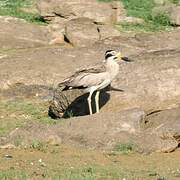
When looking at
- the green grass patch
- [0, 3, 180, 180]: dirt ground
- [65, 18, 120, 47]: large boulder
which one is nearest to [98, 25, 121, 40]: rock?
[65, 18, 120, 47]: large boulder

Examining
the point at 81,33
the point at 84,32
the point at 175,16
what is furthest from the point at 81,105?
the point at 175,16

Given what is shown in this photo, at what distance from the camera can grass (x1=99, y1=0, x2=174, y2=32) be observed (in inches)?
942

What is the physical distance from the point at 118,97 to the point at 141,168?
3.19 metres

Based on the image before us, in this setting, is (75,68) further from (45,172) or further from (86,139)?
(45,172)

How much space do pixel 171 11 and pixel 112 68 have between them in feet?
40.7

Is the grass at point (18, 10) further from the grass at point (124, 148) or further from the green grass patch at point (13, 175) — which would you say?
the green grass patch at point (13, 175)

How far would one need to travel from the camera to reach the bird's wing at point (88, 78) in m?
12.9

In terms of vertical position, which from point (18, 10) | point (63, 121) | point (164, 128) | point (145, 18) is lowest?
point (18, 10)

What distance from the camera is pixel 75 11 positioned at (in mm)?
24078

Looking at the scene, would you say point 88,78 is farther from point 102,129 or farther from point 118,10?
point 118,10

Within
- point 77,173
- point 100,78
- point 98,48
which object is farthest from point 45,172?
point 98,48

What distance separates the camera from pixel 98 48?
57.4 feet

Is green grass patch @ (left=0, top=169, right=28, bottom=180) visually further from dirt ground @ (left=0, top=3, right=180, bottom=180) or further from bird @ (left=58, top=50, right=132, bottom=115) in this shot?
bird @ (left=58, top=50, right=132, bottom=115)

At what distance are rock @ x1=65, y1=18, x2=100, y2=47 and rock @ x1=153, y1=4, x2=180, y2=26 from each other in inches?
145
